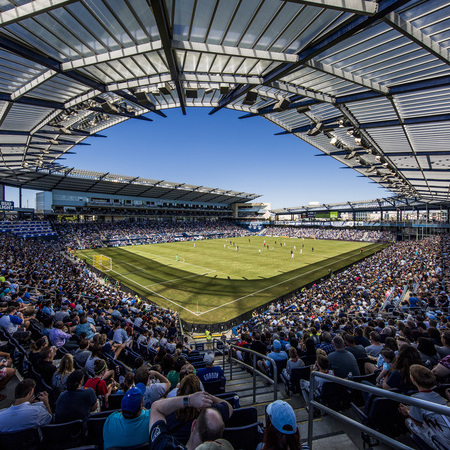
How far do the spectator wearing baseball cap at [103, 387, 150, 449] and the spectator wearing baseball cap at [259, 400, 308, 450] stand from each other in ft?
4.37

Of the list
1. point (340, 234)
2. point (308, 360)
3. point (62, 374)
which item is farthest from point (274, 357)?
point (340, 234)

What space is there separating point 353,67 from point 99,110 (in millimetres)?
12489

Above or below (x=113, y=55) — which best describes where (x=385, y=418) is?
below

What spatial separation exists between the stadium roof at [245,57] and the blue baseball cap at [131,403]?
7.20 m

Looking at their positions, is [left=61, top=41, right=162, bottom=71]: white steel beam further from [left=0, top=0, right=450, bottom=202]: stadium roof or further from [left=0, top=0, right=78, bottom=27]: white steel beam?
[left=0, top=0, right=78, bottom=27]: white steel beam

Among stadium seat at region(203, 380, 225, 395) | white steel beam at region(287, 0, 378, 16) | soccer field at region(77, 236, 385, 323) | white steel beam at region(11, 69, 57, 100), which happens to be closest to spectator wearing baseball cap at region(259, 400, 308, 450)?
stadium seat at region(203, 380, 225, 395)

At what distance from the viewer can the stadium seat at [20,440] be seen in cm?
263

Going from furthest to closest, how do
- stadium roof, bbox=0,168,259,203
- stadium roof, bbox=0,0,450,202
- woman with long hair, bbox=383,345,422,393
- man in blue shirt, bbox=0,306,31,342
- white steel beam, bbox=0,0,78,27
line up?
stadium roof, bbox=0,168,259,203 < man in blue shirt, bbox=0,306,31,342 < stadium roof, bbox=0,0,450,202 < white steel beam, bbox=0,0,78,27 < woman with long hair, bbox=383,345,422,393

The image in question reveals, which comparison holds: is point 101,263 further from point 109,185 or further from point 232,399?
point 232,399

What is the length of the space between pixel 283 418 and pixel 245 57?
9.25 m

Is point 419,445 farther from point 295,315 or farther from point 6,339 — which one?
point 295,315

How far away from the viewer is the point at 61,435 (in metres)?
2.89

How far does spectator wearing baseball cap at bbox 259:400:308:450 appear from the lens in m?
1.87

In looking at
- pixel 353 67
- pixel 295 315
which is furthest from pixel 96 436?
pixel 295 315
